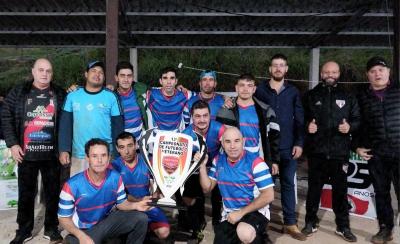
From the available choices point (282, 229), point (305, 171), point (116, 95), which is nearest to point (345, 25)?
point (305, 171)

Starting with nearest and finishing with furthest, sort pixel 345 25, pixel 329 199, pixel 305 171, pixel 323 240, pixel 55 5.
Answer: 1. pixel 323 240
2. pixel 329 199
3. pixel 55 5
4. pixel 345 25
5. pixel 305 171

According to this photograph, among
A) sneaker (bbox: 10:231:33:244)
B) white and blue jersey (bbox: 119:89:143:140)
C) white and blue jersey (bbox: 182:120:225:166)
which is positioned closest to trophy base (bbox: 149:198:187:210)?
white and blue jersey (bbox: 182:120:225:166)

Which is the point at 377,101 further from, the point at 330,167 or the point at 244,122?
the point at 244,122

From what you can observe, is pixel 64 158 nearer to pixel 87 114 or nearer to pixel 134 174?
pixel 87 114

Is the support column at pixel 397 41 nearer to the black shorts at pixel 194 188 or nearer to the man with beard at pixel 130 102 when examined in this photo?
the black shorts at pixel 194 188

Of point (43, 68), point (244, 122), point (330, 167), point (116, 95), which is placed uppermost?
point (43, 68)

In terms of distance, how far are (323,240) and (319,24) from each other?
399 cm

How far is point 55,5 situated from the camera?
624 cm

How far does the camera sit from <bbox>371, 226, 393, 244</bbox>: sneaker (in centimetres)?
432

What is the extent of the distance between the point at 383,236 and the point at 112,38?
154 inches

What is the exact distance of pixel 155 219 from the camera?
4.07 meters

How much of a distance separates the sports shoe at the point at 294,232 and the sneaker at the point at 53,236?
96.0 inches

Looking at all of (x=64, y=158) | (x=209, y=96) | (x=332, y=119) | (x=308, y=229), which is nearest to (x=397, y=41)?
(x=332, y=119)

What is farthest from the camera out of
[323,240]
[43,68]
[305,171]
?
[305,171]
